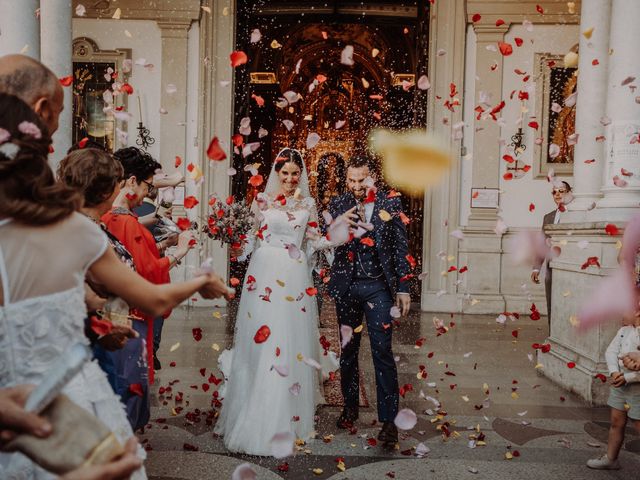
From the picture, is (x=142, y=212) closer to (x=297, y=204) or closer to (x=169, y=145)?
(x=297, y=204)

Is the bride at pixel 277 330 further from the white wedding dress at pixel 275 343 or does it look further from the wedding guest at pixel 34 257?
the wedding guest at pixel 34 257

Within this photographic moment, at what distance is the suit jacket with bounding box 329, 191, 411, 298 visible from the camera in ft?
15.4

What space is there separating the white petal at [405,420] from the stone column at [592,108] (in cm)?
318

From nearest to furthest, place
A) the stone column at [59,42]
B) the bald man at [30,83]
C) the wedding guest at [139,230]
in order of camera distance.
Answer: the bald man at [30,83] < the wedding guest at [139,230] < the stone column at [59,42]

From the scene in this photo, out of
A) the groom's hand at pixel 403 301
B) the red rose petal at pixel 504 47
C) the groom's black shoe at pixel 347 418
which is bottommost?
the groom's black shoe at pixel 347 418

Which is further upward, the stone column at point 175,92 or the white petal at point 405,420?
the stone column at point 175,92

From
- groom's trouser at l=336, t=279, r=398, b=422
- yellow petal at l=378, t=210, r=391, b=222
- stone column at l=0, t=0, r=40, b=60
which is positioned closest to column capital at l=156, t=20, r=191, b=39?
stone column at l=0, t=0, r=40, b=60

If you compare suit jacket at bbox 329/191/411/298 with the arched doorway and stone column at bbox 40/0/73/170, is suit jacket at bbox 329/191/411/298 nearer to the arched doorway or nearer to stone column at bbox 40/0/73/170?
stone column at bbox 40/0/73/170

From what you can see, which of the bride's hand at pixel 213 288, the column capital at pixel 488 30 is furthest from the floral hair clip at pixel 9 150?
the column capital at pixel 488 30

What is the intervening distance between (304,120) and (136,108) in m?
11.1

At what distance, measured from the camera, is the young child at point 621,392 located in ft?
12.6

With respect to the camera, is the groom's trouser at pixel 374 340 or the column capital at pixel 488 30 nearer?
the groom's trouser at pixel 374 340

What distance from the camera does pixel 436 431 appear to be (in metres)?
4.71

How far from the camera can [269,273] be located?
15.5 ft
